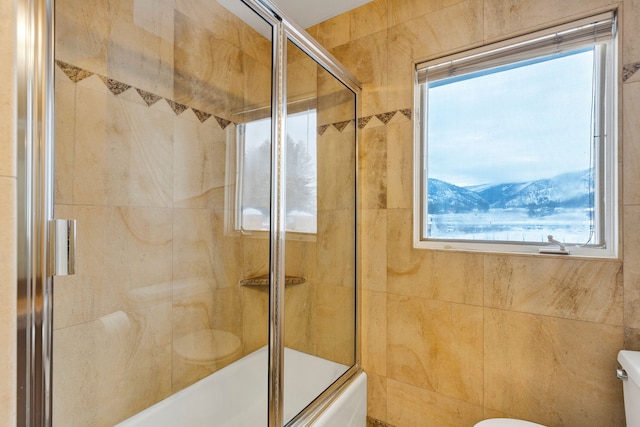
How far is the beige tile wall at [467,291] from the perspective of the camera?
1.12m

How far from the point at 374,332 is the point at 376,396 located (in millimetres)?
333

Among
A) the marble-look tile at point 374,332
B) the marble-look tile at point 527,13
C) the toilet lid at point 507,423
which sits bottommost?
the toilet lid at point 507,423

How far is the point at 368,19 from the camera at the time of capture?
1.65 m

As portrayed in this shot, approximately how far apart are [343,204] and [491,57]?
3.12 feet

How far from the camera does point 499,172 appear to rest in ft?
4.51

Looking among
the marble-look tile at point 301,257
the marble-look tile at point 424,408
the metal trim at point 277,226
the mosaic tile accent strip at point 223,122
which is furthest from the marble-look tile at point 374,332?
the mosaic tile accent strip at point 223,122

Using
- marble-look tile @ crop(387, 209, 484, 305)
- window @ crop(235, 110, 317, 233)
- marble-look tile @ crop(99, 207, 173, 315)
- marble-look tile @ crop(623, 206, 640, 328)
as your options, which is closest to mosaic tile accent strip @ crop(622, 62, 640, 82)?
marble-look tile @ crop(623, 206, 640, 328)

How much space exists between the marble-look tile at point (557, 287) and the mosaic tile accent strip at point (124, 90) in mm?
1335

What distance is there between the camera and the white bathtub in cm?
119

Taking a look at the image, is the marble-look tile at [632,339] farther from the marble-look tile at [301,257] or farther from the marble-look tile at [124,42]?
the marble-look tile at [124,42]

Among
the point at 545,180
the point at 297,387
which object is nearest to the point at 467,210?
the point at 545,180

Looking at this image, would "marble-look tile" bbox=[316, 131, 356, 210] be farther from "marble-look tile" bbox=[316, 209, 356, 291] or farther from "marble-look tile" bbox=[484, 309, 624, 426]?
"marble-look tile" bbox=[484, 309, 624, 426]

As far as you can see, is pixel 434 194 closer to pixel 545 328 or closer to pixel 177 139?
pixel 545 328

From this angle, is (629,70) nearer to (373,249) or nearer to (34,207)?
(373,249)
